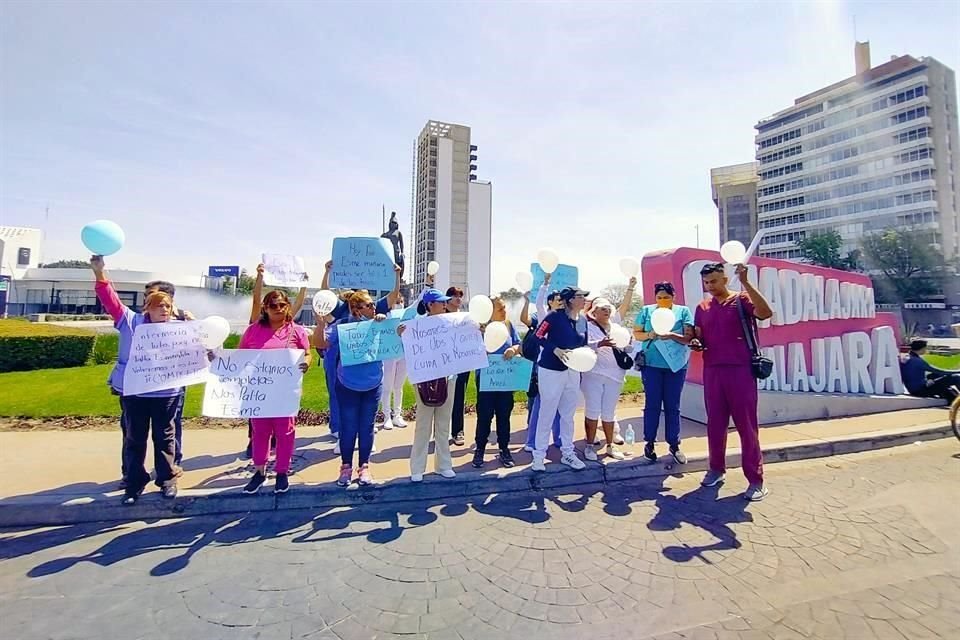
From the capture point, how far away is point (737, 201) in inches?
3196

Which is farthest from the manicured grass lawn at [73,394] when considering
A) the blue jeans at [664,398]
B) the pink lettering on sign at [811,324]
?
the blue jeans at [664,398]

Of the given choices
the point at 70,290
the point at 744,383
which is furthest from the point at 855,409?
the point at 70,290

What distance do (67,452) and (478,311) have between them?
5258 millimetres

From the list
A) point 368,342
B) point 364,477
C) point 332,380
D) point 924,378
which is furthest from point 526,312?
point 924,378

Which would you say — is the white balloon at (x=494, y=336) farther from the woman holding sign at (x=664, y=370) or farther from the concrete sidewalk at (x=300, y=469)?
the woman holding sign at (x=664, y=370)

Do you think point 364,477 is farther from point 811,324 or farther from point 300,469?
point 811,324

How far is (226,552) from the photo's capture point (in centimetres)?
320

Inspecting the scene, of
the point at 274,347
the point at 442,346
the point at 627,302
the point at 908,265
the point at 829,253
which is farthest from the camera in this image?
the point at 829,253

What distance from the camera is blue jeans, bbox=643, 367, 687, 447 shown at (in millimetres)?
4973

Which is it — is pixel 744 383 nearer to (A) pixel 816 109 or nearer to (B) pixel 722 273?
(B) pixel 722 273

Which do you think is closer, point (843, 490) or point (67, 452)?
point (843, 490)

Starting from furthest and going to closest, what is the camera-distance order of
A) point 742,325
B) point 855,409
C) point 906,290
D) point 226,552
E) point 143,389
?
point 906,290 → point 855,409 → point 742,325 → point 143,389 → point 226,552

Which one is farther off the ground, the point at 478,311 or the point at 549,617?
the point at 478,311

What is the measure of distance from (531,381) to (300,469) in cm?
269
